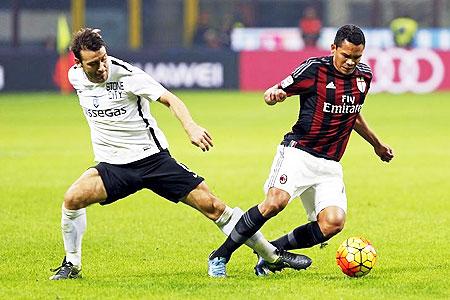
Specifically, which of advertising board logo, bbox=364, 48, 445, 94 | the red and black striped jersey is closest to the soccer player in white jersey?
the red and black striped jersey

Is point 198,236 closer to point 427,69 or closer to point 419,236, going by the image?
point 419,236

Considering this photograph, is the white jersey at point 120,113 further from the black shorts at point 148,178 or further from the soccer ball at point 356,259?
the soccer ball at point 356,259

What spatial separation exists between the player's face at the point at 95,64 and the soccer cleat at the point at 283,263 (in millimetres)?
1893

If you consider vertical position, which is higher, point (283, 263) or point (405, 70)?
point (283, 263)

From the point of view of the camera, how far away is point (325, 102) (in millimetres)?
9172

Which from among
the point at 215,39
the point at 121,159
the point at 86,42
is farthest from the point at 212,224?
the point at 215,39

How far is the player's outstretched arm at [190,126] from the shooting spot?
26.9 feet

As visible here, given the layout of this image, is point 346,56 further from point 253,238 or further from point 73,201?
point 73,201

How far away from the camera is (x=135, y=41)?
37469 millimetres

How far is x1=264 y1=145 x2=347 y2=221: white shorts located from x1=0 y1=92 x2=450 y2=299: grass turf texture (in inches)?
23.9

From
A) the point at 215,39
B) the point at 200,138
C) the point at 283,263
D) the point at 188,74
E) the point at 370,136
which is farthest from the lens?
the point at 215,39

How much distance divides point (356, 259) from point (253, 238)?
808 millimetres

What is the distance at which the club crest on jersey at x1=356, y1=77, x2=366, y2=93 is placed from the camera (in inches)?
363

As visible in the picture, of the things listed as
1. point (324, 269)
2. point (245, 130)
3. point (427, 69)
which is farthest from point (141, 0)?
point (324, 269)
